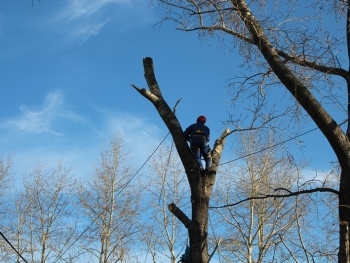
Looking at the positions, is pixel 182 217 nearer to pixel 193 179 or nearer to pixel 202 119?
pixel 193 179

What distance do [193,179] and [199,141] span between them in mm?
1209

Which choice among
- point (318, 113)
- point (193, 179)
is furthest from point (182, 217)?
point (318, 113)

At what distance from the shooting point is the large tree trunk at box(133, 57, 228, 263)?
4992 mm

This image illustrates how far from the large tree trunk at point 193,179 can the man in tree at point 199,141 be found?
0.36 feet

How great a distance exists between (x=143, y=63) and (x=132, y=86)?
1.72 feet

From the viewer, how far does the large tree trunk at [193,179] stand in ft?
16.4

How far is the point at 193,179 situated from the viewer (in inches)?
209

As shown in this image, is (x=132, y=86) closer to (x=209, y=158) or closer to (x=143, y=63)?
(x=143, y=63)

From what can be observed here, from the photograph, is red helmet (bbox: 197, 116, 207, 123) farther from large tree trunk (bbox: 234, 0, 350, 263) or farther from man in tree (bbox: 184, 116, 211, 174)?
large tree trunk (bbox: 234, 0, 350, 263)

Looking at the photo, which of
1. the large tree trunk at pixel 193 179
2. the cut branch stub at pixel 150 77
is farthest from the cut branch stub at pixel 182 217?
the cut branch stub at pixel 150 77

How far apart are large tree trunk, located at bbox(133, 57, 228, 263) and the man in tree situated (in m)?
0.11

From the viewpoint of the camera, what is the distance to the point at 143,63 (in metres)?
6.27

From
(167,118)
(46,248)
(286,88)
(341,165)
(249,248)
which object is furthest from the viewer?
(46,248)

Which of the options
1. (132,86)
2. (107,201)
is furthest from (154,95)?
(107,201)
